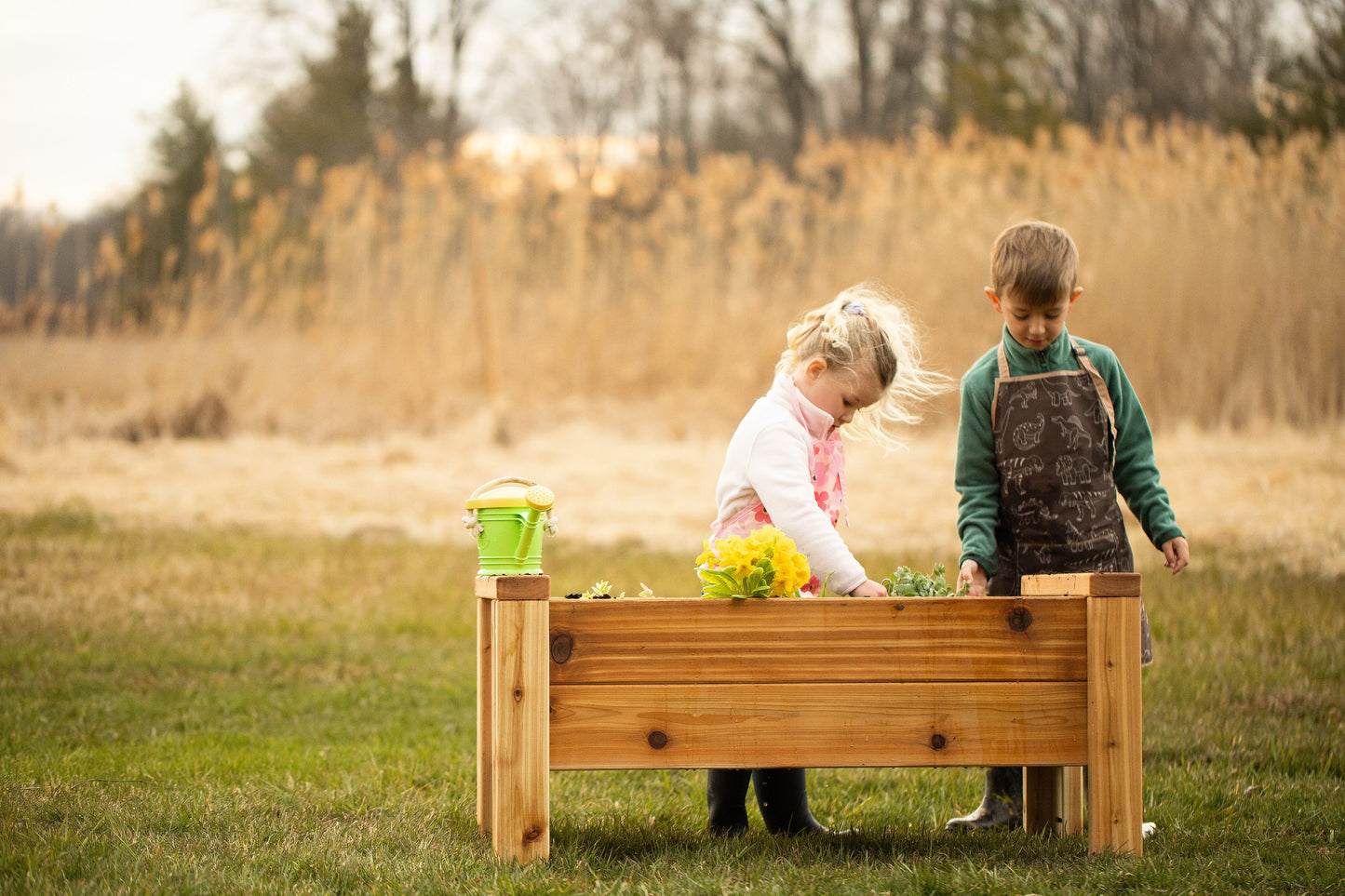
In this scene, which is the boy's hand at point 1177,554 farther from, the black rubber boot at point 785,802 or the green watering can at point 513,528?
the green watering can at point 513,528

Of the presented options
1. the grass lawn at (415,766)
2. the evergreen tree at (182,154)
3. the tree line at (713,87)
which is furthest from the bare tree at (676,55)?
the grass lawn at (415,766)

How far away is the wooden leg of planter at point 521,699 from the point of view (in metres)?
2.34

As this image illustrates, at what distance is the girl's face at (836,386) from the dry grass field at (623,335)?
468cm

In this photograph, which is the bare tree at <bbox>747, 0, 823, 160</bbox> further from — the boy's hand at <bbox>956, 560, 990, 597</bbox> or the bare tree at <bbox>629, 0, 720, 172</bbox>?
the boy's hand at <bbox>956, 560, 990, 597</bbox>

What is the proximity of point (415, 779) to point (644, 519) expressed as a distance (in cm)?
487

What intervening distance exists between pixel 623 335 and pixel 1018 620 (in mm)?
9012

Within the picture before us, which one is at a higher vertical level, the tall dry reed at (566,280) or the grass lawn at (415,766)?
the tall dry reed at (566,280)

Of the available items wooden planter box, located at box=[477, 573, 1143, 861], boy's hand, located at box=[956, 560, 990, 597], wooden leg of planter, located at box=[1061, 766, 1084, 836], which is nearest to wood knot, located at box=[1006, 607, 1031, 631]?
wooden planter box, located at box=[477, 573, 1143, 861]

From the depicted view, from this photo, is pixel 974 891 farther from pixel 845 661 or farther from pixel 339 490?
pixel 339 490

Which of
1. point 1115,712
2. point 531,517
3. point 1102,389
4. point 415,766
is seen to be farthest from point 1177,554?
point 415,766

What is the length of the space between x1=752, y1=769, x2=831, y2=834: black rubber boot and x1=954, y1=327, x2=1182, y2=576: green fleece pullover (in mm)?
706

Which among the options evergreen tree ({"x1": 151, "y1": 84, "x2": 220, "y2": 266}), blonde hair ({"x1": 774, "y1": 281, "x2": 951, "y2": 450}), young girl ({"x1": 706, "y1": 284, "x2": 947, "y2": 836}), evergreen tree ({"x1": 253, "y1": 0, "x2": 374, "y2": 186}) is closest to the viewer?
young girl ({"x1": 706, "y1": 284, "x2": 947, "y2": 836})

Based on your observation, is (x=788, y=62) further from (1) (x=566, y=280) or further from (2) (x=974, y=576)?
(2) (x=974, y=576)

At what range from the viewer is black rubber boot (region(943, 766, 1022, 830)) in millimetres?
3010
